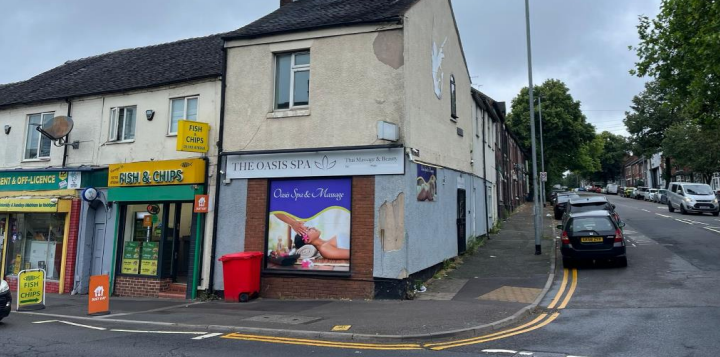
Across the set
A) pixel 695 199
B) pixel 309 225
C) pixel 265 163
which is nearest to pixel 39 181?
pixel 265 163

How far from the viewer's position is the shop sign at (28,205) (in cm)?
1469

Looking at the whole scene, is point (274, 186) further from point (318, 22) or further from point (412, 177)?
point (318, 22)

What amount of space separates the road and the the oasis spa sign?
4.45 m

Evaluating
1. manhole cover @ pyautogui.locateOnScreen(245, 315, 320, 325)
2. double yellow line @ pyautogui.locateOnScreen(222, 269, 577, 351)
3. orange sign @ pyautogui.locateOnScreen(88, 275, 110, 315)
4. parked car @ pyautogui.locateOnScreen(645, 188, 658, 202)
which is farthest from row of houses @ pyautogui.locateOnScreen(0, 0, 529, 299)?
parked car @ pyautogui.locateOnScreen(645, 188, 658, 202)

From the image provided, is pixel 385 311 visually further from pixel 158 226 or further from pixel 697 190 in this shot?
pixel 697 190

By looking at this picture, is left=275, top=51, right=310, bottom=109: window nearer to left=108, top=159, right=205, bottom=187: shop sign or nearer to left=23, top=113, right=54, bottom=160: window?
left=108, top=159, right=205, bottom=187: shop sign

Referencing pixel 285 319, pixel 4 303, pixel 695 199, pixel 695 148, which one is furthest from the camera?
pixel 695 148

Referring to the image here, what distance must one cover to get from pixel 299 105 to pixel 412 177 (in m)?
3.46

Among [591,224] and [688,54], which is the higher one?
[688,54]

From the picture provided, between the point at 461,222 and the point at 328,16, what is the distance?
25.5ft

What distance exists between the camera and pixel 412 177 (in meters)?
11.0

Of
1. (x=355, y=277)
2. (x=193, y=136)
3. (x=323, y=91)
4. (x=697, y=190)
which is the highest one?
(x=323, y=91)

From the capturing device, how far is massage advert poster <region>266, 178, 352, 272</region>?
1114 centimetres

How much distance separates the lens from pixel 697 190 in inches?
1131
